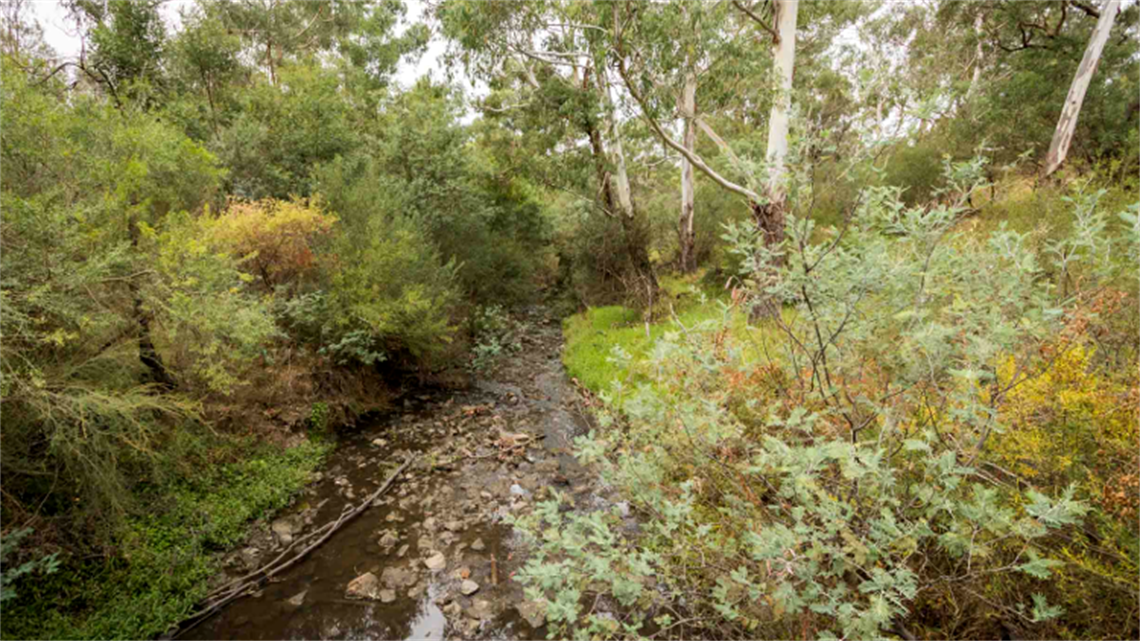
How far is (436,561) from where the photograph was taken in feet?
19.8

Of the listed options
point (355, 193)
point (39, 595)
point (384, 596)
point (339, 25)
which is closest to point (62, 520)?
point (39, 595)

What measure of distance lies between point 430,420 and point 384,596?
4.81m

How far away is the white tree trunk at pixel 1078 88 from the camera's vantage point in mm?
10711

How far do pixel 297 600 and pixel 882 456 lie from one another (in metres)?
6.08

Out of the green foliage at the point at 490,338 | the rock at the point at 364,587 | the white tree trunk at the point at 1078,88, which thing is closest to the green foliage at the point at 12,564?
the rock at the point at 364,587

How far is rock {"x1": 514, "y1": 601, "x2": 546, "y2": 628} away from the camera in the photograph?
5.04m

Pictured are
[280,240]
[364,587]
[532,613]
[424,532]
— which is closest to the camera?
[532,613]

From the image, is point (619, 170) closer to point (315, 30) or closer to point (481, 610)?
point (481, 610)

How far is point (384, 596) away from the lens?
554cm

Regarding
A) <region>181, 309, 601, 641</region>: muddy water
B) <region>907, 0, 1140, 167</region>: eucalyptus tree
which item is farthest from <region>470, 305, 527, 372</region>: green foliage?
<region>907, 0, 1140, 167</region>: eucalyptus tree

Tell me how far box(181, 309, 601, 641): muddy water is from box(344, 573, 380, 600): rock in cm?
2

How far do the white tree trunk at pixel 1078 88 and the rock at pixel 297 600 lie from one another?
16731 mm

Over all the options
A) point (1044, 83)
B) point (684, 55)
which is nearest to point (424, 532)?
point (684, 55)

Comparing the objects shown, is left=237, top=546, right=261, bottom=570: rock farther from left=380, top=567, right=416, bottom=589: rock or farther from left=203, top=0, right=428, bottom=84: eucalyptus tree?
left=203, top=0, right=428, bottom=84: eucalyptus tree
